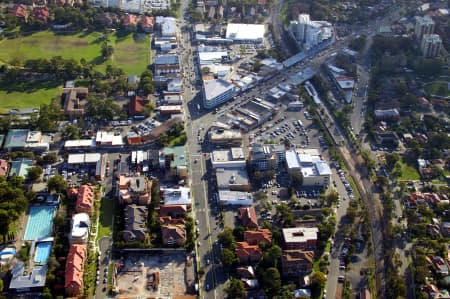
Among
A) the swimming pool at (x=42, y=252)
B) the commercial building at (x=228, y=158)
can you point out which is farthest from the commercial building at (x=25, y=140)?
the commercial building at (x=228, y=158)

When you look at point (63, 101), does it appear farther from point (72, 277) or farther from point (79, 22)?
point (72, 277)

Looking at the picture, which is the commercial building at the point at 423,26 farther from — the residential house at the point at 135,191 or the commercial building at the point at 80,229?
the commercial building at the point at 80,229

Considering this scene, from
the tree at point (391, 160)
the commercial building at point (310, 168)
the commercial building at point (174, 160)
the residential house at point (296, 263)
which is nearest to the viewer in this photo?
the residential house at point (296, 263)

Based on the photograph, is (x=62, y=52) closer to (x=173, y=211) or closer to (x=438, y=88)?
(x=173, y=211)

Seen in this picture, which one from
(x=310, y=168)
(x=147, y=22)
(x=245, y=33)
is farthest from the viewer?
(x=147, y=22)

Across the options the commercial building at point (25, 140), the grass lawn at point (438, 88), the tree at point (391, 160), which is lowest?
the commercial building at point (25, 140)

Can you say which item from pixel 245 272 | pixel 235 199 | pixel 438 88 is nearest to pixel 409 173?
pixel 235 199

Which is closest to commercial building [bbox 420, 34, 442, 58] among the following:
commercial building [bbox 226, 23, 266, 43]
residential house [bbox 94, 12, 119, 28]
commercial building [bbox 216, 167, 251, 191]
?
commercial building [bbox 226, 23, 266, 43]

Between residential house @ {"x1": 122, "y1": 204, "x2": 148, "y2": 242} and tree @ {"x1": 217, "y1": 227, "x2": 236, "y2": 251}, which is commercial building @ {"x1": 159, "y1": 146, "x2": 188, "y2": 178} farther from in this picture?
tree @ {"x1": 217, "y1": 227, "x2": 236, "y2": 251}
